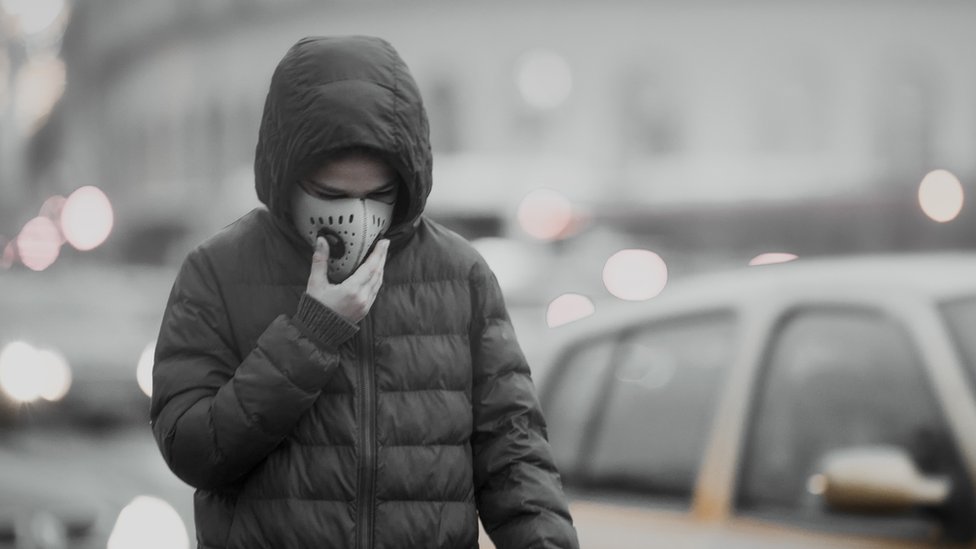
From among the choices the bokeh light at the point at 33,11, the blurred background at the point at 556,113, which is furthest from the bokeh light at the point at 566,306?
the bokeh light at the point at 33,11

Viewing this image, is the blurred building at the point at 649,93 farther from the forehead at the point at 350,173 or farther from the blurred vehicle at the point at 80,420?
the forehead at the point at 350,173

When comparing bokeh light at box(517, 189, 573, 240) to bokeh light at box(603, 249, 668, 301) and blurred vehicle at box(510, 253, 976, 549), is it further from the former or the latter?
blurred vehicle at box(510, 253, 976, 549)

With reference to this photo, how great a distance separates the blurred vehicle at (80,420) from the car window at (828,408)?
2.49 meters

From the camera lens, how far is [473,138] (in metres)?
54.1

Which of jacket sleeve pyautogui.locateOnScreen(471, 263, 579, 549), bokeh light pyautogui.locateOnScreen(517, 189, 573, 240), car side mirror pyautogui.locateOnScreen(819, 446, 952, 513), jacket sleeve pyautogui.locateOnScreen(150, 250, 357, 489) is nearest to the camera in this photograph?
jacket sleeve pyautogui.locateOnScreen(150, 250, 357, 489)

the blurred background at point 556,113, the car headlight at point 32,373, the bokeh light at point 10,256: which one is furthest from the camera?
the blurred background at point 556,113

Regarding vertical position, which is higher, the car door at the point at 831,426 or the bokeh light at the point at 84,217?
the car door at the point at 831,426

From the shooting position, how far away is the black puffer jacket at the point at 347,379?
2475 millimetres

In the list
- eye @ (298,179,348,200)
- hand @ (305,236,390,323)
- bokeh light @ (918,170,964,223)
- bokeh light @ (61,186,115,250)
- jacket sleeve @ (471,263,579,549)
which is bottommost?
bokeh light @ (61,186,115,250)

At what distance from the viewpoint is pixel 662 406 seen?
3965 millimetres

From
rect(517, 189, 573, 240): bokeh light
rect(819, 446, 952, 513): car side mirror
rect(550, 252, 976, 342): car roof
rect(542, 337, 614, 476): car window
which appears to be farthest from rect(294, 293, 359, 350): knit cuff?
rect(517, 189, 573, 240): bokeh light

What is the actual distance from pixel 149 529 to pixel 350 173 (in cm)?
339

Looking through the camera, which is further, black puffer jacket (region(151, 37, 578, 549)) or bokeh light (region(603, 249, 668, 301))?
bokeh light (region(603, 249, 668, 301))

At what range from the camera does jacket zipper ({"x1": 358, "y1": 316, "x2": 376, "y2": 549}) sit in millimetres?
2477
